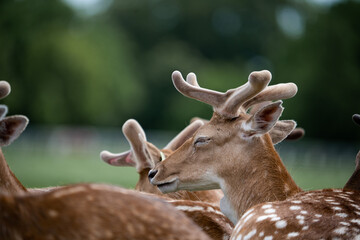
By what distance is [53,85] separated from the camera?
48188mm

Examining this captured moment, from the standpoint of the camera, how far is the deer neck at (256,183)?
15.8ft

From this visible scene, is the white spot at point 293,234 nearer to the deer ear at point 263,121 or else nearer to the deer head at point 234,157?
the deer head at point 234,157

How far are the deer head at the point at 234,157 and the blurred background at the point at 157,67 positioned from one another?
17577 millimetres

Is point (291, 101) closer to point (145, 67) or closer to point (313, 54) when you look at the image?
point (313, 54)

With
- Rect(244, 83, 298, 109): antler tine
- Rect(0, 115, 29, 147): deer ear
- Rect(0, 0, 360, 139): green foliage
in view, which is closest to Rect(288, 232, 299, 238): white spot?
Rect(244, 83, 298, 109): antler tine

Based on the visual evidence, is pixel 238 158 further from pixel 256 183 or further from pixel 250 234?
pixel 250 234

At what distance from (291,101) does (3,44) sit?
62.5 ft

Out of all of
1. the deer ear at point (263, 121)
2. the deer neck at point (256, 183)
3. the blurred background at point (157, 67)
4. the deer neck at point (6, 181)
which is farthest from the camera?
the blurred background at point (157, 67)

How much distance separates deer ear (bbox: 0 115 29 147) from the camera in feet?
15.5

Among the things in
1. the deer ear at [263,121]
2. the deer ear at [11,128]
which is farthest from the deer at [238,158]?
the deer ear at [11,128]

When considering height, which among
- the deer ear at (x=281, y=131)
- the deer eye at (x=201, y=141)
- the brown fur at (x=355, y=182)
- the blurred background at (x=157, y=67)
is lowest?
the blurred background at (x=157, y=67)

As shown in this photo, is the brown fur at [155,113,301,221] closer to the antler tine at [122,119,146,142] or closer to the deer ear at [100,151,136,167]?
the antler tine at [122,119,146,142]

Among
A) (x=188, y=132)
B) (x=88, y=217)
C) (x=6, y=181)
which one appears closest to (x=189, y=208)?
(x=6, y=181)

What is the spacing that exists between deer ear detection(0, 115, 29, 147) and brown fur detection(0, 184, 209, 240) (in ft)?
6.17
